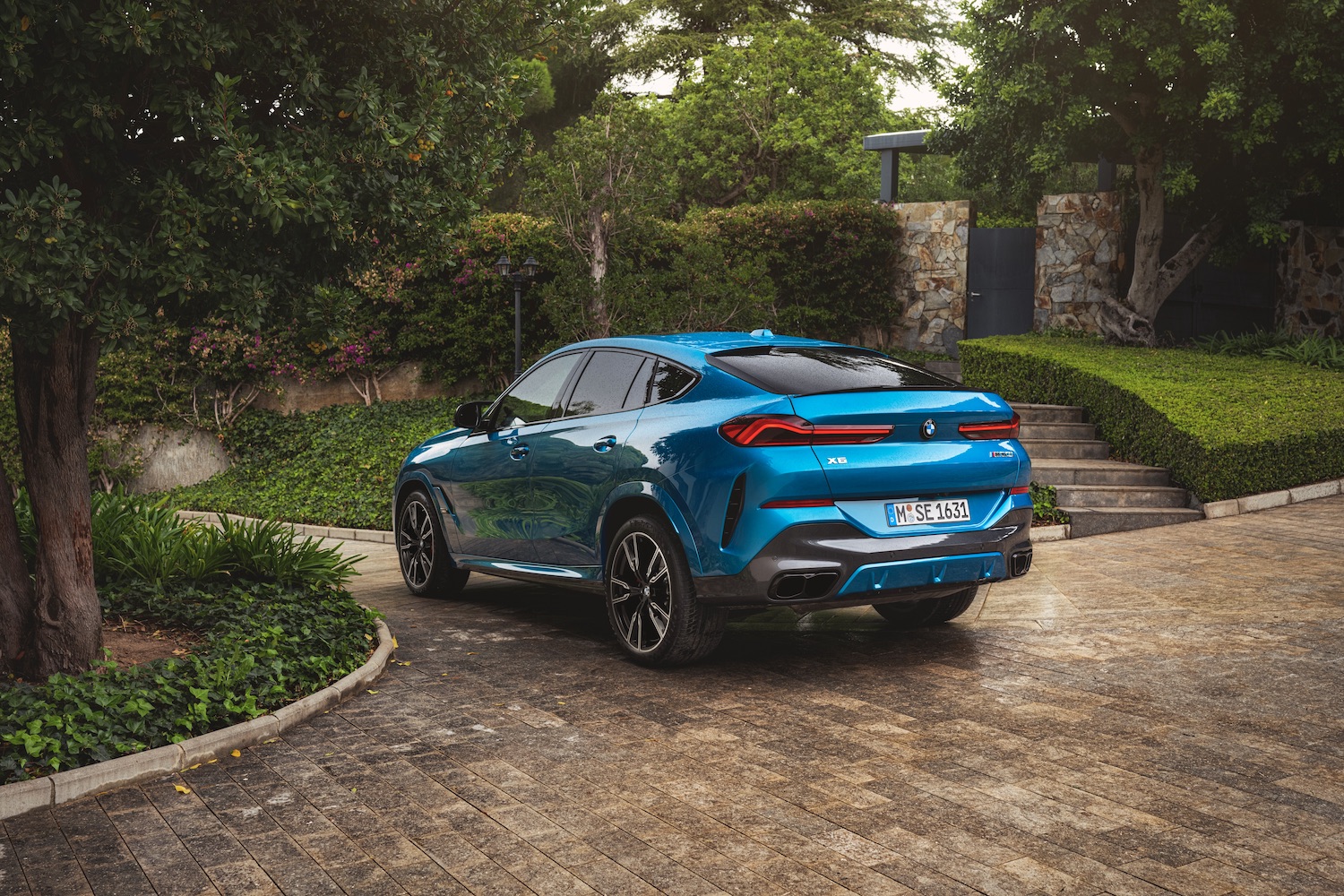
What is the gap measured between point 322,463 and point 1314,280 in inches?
581

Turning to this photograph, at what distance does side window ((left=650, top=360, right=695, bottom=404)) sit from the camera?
6.52 meters

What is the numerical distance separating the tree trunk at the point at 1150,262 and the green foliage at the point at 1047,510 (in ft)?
25.2

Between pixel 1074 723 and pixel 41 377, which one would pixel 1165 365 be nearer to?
pixel 1074 723

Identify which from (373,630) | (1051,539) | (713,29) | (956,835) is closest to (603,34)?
(713,29)

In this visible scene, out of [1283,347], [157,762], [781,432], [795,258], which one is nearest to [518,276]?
[795,258]

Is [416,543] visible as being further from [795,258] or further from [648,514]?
[795,258]

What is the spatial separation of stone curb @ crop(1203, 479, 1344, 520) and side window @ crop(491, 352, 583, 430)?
22.5ft

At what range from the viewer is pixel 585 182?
15.6 meters

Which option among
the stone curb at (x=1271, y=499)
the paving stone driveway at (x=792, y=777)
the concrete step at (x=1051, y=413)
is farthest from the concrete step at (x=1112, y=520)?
the paving stone driveway at (x=792, y=777)

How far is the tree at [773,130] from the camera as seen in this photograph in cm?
2772

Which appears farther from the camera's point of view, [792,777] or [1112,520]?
[1112,520]

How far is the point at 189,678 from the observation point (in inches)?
218

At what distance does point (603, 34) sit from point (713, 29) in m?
3.35

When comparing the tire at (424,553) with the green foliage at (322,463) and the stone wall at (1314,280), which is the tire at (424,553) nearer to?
the green foliage at (322,463)
